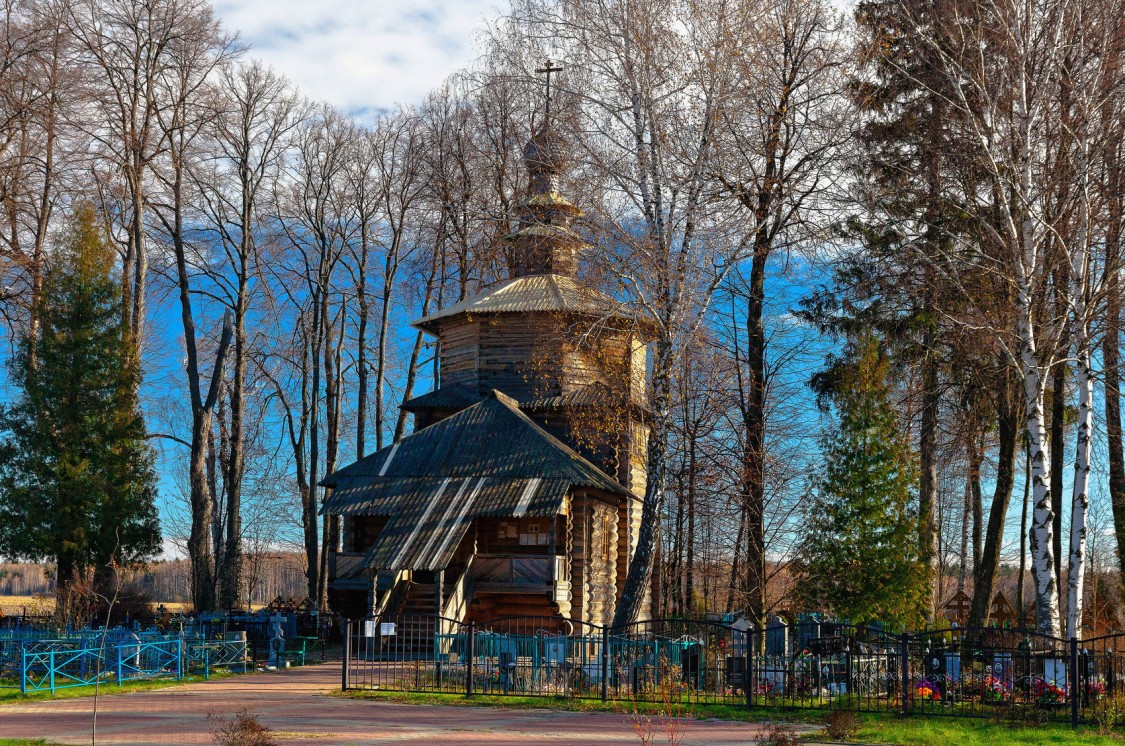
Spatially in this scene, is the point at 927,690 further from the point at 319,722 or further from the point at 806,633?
the point at 319,722

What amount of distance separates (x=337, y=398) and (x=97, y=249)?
1217 cm

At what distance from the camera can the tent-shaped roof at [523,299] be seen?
31.9 meters

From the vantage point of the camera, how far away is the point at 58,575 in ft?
101

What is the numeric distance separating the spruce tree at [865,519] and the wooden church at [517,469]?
16.0 ft

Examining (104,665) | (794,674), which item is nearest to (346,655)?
(104,665)

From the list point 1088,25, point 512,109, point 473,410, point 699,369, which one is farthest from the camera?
point 512,109

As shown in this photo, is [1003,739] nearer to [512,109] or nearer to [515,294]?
[515,294]

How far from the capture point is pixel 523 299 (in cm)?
3288

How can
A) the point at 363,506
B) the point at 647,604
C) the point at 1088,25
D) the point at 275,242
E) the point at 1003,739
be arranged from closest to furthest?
the point at 1003,739 < the point at 1088,25 < the point at 363,506 < the point at 647,604 < the point at 275,242

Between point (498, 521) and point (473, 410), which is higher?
point (473, 410)

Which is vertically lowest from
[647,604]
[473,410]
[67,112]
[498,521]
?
[647,604]

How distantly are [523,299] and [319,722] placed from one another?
763 inches

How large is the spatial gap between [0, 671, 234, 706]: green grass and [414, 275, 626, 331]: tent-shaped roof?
13916mm

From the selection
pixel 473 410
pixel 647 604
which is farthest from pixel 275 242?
pixel 647 604
